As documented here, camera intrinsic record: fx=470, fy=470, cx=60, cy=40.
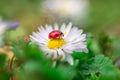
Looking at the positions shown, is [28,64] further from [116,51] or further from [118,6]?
[118,6]

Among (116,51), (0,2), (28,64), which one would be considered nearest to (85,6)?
(0,2)

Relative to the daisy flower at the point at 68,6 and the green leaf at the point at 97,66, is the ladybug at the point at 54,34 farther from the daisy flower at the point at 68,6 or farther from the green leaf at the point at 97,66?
the daisy flower at the point at 68,6

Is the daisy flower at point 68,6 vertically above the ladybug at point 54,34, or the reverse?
the daisy flower at point 68,6

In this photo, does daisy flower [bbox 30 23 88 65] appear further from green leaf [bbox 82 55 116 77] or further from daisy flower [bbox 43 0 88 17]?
daisy flower [bbox 43 0 88 17]

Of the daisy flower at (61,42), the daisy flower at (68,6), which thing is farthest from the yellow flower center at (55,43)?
the daisy flower at (68,6)

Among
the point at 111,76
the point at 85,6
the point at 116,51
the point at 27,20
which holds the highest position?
the point at 85,6

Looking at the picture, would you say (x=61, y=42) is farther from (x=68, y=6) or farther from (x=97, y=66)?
(x=68, y=6)

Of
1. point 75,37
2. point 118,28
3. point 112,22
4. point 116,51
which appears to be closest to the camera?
point 75,37
